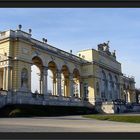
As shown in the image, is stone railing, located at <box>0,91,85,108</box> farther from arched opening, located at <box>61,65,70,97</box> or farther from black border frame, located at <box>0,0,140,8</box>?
black border frame, located at <box>0,0,140,8</box>

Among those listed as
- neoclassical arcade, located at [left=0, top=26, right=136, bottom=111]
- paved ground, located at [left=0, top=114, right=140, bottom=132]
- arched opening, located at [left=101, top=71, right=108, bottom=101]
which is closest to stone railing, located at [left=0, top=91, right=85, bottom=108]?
neoclassical arcade, located at [left=0, top=26, right=136, bottom=111]

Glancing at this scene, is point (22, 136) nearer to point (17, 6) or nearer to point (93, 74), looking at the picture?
point (17, 6)

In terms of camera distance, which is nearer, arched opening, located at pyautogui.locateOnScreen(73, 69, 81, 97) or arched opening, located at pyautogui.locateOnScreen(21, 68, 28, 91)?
arched opening, located at pyautogui.locateOnScreen(21, 68, 28, 91)

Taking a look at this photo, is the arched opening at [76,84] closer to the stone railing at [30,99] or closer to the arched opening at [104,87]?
the arched opening at [104,87]

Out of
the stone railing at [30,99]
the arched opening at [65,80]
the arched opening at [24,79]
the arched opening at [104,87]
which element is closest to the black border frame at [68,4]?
the stone railing at [30,99]

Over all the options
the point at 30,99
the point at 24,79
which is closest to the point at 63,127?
the point at 30,99

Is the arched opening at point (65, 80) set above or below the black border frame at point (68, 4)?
above

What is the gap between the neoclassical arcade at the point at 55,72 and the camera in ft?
119

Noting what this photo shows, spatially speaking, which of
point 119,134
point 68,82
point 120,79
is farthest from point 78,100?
point 119,134

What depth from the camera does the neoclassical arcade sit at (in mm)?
36344

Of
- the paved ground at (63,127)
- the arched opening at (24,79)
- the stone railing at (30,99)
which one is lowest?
the paved ground at (63,127)

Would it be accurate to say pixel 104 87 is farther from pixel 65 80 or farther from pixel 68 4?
pixel 68 4

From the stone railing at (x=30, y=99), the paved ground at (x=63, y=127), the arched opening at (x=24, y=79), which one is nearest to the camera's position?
the paved ground at (x=63, y=127)

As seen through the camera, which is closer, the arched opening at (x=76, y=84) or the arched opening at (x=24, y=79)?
the arched opening at (x=24, y=79)
